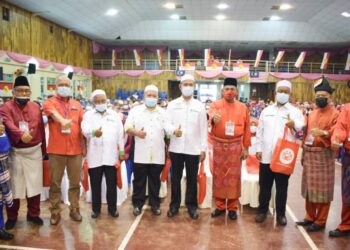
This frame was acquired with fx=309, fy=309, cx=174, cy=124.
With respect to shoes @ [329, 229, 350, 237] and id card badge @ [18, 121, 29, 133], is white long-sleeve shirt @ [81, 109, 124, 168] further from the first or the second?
shoes @ [329, 229, 350, 237]

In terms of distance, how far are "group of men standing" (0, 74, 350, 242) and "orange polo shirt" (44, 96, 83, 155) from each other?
0.01 metres

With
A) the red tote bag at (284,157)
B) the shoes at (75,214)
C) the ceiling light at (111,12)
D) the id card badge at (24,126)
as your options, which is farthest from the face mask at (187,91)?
the ceiling light at (111,12)

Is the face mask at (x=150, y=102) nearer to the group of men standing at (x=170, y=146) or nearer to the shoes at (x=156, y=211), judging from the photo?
the group of men standing at (x=170, y=146)

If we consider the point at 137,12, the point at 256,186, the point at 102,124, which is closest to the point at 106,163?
the point at 102,124

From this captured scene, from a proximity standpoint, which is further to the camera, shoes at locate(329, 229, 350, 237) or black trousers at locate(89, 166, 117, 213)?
black trousers at locate(89, 166, 117, 213)

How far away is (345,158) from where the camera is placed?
3.14 metres

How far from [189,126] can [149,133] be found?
0.47 meters

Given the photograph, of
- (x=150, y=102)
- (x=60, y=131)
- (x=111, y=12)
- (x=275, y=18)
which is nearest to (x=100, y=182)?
(x=60, y=131)

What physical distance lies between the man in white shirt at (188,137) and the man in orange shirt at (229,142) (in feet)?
0.53

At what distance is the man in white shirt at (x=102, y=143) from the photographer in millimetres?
3477

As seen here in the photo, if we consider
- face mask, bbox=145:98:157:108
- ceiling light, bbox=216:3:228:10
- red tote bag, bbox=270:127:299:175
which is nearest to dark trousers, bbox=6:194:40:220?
face mask, bbox=145:98:157:108

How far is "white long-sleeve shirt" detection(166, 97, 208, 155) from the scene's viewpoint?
3.56 metres

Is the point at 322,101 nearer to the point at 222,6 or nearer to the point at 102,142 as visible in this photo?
the point at 102,142

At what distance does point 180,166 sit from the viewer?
3650 mm
